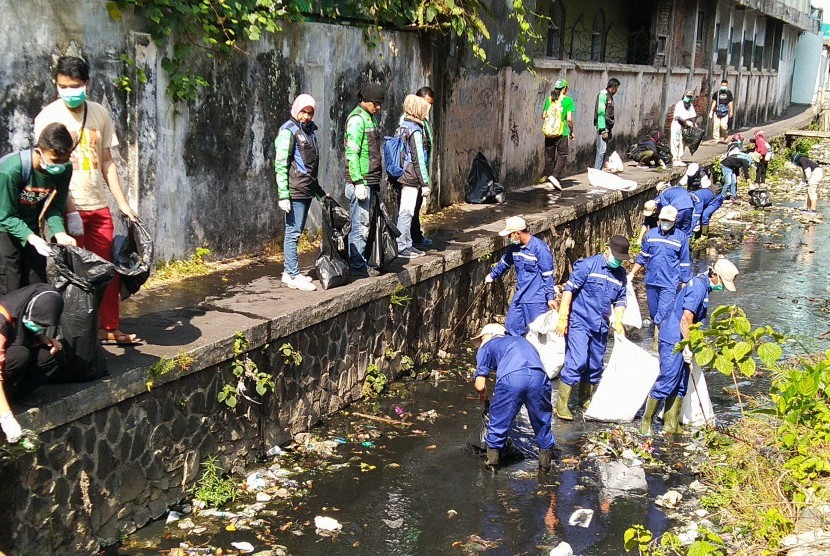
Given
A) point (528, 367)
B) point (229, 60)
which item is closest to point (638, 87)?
point (229, 60)

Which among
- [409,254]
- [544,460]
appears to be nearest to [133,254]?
[544,460]

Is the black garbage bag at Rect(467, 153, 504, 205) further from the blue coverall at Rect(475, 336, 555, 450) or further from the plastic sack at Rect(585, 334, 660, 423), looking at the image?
the blue coverall at Rect(475, 336, 555, 450)

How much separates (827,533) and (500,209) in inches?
342

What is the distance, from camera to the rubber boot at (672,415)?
822 cm

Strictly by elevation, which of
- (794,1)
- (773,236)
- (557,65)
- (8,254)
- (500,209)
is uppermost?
(794,1)

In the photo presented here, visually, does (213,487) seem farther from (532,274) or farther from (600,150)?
(600,150)

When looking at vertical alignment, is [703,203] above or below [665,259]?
below

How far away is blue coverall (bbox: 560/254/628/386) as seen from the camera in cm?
839

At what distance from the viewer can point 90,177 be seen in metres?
6.43

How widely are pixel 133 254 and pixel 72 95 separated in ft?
3.72

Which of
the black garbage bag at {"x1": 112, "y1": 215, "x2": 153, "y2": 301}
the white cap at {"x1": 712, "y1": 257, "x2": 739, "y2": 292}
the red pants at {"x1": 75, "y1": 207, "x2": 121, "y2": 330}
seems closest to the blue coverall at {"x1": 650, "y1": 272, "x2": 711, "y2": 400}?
the white cap at {"x1": 712, "y1": 257, "x2": 739, "y2": 292}

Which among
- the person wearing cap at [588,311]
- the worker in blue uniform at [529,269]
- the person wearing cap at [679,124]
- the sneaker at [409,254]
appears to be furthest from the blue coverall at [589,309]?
the person wearing cap at [679,124]

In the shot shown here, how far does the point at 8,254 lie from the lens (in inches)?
223

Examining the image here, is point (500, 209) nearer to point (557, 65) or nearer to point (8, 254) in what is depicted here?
point (557, 65)
